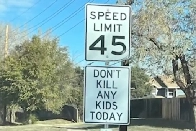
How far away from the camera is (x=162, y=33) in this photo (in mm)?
19391

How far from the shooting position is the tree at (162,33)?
19.1 meters

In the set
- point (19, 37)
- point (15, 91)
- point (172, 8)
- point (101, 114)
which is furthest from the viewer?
point (19, 37)

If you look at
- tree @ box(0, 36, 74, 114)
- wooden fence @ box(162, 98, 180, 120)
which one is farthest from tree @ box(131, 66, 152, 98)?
tree @ box(0, 36, 74, 114)

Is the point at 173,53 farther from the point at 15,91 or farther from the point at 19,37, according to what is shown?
the point at 19,37

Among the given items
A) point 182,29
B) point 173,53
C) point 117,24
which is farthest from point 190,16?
point 117,24

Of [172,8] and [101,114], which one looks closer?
[101,114]

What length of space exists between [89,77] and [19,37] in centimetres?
4506

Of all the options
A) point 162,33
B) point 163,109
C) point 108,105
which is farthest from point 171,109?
point 108,105

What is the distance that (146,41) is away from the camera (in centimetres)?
2020

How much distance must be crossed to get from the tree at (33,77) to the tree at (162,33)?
16.0 metres

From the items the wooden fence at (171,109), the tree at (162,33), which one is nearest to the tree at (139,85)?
the wooden fence at (171,109)

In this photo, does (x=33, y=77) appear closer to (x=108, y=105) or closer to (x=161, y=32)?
(x=161, y=32)

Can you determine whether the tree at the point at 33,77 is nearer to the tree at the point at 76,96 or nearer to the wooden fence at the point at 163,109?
the tree at the point at 76,96

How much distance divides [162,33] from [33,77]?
59.6 feet
